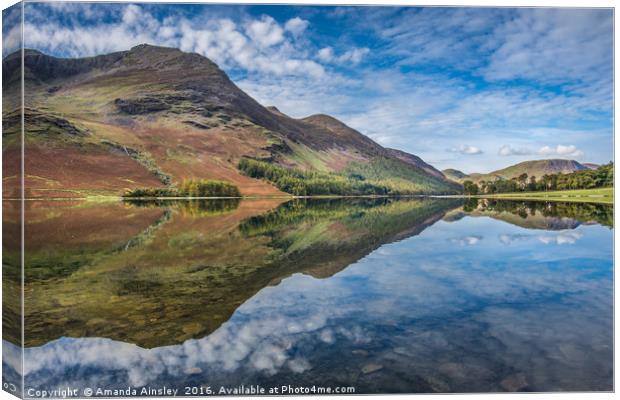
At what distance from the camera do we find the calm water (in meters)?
5.55

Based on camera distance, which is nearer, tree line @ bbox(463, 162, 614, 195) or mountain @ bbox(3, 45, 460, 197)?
tree line @ bbox(463, 162, 614, 195)

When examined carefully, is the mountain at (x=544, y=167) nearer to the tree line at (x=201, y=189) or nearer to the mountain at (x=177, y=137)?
the mountain at (x=177, y=137)

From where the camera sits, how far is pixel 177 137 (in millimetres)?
93000

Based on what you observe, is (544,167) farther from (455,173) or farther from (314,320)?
(314,320)

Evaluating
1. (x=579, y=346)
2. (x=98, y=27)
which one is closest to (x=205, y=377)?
(x=579, y=346)

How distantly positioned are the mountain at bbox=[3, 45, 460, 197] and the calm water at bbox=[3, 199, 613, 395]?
26.4m

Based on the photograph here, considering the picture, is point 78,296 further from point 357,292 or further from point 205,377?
point 357,292

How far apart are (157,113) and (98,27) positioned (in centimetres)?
9530

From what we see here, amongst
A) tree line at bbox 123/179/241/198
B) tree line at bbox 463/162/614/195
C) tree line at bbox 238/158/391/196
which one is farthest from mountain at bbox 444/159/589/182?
tree line at bbox 238/158/391/196

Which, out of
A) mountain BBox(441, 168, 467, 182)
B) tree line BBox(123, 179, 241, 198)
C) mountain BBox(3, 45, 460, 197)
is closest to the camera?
mountain BBox(441, 168, 467, 182)

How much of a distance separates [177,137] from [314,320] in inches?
3622

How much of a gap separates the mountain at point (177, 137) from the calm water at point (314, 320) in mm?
26357

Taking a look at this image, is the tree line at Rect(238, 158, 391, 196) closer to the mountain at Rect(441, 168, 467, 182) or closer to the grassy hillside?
the mountain at Rect(441, 168, 467, 182)

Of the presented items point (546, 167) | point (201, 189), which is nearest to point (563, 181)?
point (546, 167)
